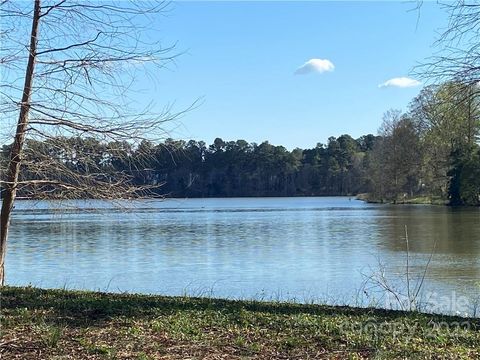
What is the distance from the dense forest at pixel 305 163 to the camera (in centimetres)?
630

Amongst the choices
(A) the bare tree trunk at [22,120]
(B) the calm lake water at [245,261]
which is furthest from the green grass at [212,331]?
(A) the bare tree trunk at [22,120]

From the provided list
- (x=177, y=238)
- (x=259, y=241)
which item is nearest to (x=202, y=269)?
(x=259, y=241)

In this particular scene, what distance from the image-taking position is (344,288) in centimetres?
1207

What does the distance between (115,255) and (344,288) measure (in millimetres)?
9420

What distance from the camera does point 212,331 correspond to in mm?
5461

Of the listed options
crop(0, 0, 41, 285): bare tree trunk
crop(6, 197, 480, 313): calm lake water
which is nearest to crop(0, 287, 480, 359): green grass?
crop(6, 197, 480, 313): calm lake water

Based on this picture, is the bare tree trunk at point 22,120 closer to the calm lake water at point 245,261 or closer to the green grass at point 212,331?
the calm lake water at point 245,261

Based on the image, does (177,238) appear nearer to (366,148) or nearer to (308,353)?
(308,353)

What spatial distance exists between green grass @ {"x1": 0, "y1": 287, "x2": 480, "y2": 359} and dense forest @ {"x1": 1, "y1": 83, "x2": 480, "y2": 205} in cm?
137

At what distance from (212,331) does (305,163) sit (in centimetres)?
11137

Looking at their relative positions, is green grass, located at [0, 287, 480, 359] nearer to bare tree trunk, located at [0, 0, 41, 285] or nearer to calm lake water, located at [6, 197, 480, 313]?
calm lake water, located at [6, 197, 480, 313]

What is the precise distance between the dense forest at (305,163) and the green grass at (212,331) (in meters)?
1.37

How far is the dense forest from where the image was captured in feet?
20.7

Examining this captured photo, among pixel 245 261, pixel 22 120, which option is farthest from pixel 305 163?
pixel 22 120
